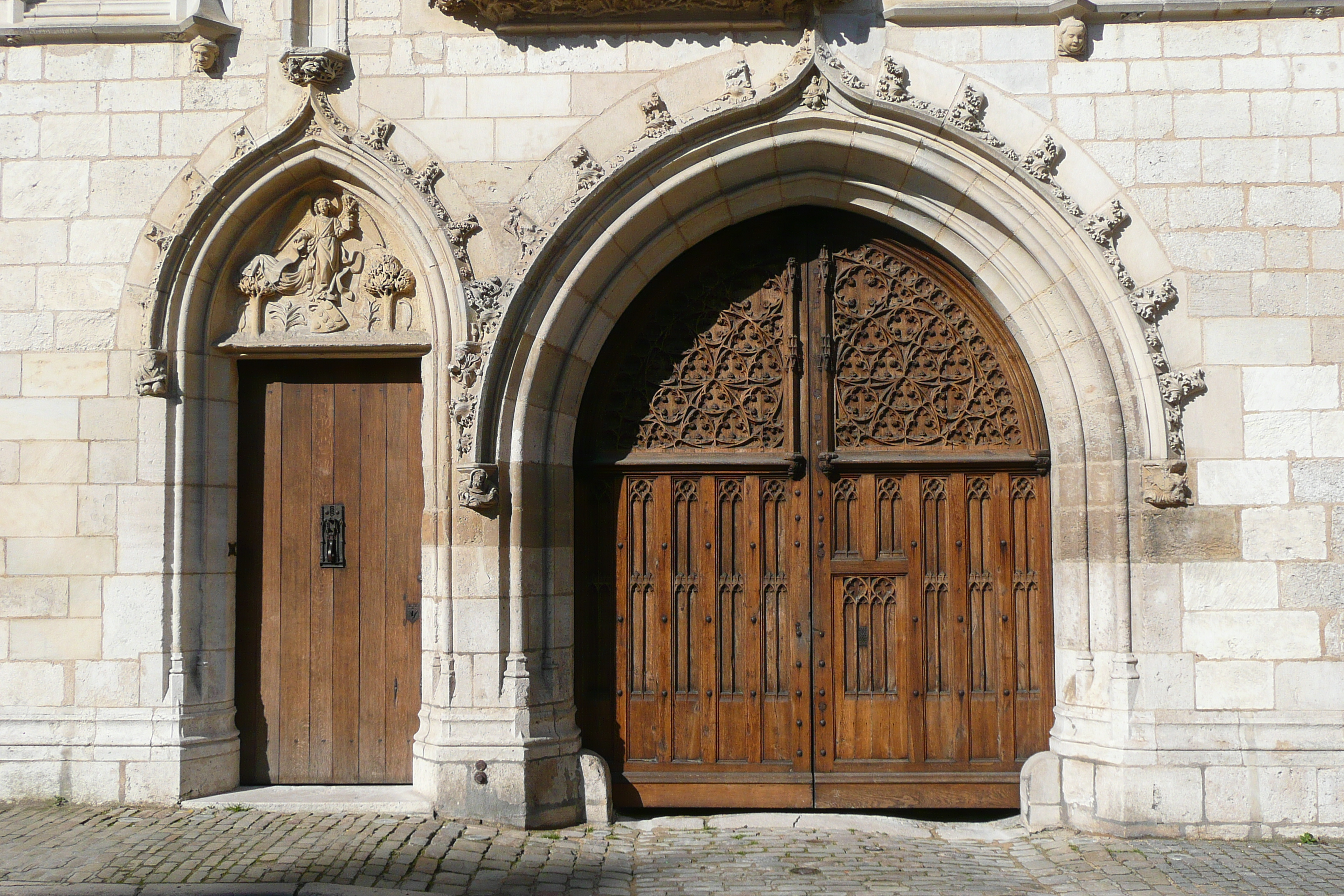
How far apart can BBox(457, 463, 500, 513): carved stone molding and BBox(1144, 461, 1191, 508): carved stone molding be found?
10.8ft

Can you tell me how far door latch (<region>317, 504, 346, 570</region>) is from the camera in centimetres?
572

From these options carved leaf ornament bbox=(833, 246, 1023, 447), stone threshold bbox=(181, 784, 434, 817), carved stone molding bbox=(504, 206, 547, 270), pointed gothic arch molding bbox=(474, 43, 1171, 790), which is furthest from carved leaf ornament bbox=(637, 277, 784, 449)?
stone threshold bbox=(181, 784, 434, 817)

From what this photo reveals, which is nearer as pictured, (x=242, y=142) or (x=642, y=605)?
(x=242, y=142)

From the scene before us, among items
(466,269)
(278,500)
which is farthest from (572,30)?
(278,500)

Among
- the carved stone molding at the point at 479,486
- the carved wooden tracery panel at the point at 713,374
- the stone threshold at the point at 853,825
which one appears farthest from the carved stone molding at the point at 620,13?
the stone threshold at the point at 853,825

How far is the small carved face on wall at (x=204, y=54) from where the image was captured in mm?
5520

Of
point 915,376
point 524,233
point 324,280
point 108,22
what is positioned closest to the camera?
point 524,233

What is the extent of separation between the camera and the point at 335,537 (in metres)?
5.72

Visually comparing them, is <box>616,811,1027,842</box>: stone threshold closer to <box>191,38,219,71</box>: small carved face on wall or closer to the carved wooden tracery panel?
the carved wooden tracery panel

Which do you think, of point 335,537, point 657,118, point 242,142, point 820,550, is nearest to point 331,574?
point 335,537

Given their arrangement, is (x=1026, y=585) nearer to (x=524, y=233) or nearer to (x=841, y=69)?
(x=841, y=69)

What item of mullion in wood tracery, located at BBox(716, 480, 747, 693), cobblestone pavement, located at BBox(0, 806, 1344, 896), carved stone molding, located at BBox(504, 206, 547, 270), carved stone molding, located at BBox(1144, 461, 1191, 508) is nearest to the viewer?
cobblestone pavement, located at BBox(0, 806, 1344, 896)

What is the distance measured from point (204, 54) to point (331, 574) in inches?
113

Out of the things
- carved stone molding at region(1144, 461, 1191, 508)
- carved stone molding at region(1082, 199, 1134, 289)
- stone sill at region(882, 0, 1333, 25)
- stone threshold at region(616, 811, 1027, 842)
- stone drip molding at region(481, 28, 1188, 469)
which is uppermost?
stone sill at region(882, 0, 1333, 25)
